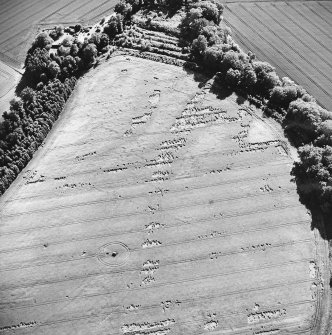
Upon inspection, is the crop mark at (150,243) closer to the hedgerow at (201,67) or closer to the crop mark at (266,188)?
the crop mark at (266,188)

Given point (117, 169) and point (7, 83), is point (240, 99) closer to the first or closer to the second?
point (117, 169)

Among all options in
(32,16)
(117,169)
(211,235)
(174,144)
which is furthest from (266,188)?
(32,16)

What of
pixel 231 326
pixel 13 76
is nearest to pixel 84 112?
pixel 13 76

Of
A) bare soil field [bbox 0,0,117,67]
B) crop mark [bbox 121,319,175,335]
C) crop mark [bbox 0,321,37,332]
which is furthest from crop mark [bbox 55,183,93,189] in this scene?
bare soil field [bbox 0,0,117,67]

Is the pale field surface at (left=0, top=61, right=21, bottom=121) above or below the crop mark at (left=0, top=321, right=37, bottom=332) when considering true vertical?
A: above

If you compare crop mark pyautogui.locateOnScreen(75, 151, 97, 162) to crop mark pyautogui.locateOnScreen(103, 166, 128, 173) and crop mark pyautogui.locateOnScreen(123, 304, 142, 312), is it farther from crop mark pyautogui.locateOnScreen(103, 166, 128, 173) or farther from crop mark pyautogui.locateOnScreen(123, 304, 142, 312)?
crop mark pyautogui.locateOnScreen(123, 304, 142, 312)
